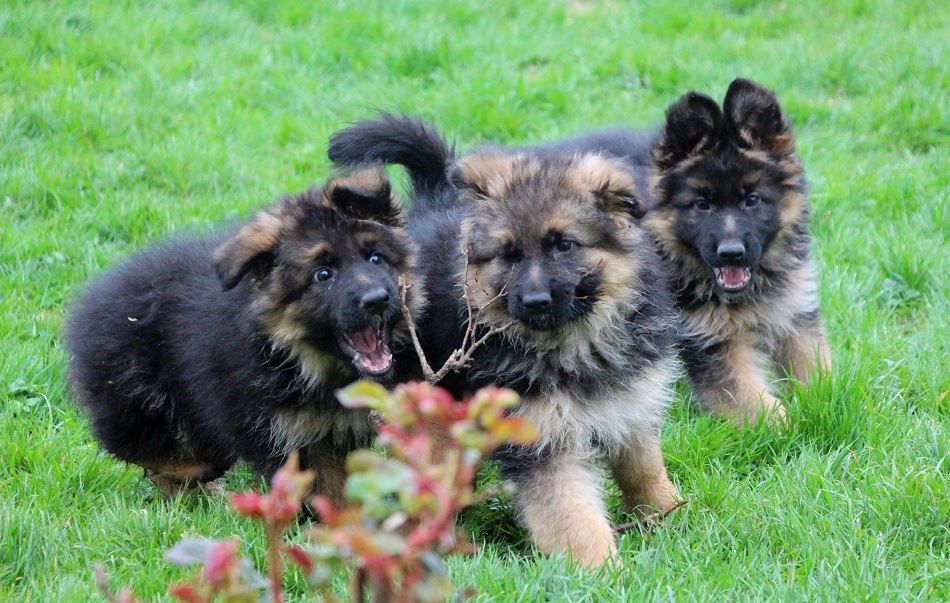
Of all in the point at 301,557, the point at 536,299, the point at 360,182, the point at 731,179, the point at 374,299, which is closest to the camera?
the point at 301,557

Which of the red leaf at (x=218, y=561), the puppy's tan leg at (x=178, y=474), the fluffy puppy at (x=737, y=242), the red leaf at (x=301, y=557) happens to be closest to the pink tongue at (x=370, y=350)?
the puppy's tan leg at (x=178, y=474)

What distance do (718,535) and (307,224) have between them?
5.74 ft

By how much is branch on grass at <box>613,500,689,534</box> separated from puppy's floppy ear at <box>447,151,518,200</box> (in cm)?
121

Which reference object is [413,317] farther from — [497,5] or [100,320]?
[497,5]

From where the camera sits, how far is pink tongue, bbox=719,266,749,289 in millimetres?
5094

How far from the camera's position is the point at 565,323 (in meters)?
3.88

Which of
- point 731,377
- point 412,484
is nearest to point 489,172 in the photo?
point 731,377

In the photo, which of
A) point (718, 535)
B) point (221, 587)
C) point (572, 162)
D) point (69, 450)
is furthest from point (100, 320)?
point (221, 587)

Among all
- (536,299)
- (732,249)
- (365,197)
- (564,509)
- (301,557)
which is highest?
(301,557)

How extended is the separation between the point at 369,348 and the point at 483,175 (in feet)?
2.40

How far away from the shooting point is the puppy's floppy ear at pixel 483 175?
13.2 ft

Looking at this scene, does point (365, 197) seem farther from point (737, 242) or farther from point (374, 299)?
point (737, 242)

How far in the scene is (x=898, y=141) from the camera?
24.0 ft

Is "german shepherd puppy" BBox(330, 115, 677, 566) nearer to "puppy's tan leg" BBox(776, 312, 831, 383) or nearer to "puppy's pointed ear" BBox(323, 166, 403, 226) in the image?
"puppy's pointed ear" BBox(323, 166, 403, 226)
